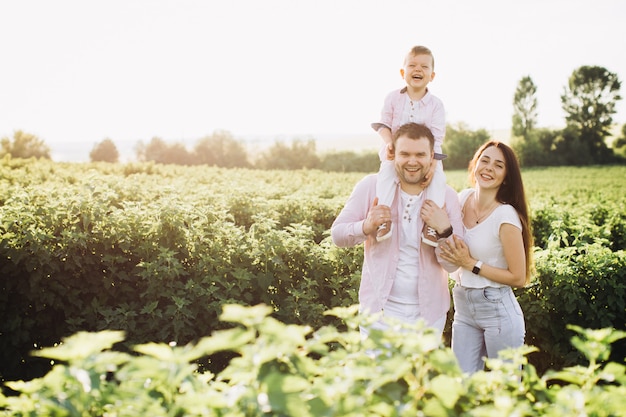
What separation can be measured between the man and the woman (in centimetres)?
11

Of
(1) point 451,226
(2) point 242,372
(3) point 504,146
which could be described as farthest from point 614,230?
(2) point 242,372

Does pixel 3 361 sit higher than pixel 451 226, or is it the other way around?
pixel 451 226

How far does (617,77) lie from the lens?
76062mm

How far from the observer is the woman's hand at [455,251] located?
322cm

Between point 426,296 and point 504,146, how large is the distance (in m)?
1.38

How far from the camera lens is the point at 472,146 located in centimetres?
6481

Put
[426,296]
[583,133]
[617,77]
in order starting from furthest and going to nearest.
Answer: [617,77], [583,133], [426,296]

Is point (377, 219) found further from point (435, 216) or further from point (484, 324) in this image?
point (484, 324)

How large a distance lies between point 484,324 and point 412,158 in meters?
1.31

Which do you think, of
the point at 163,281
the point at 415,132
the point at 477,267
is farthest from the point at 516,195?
the point at 163,281

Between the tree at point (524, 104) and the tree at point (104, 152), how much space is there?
5775 cm

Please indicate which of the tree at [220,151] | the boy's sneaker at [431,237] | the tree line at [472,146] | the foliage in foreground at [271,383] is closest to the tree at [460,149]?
the tree line at [472,146]

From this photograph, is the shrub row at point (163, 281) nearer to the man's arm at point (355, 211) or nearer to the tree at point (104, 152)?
the man's arm at point (355, 211)

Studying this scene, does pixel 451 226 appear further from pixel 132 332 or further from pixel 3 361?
pixel 3 361
